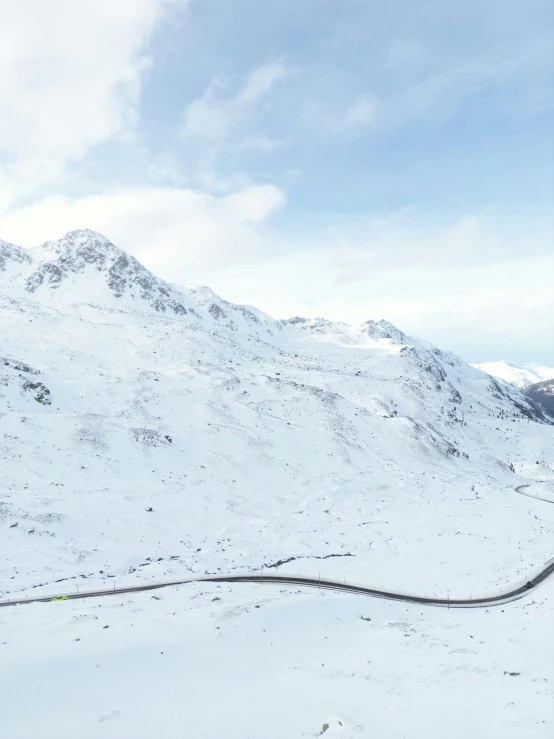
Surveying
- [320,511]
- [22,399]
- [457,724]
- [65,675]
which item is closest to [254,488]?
[320,511]

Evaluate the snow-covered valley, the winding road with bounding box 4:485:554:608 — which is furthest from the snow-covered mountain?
the winding road with bounding box 4:485:554:608

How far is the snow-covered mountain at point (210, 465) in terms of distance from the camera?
3828 cm

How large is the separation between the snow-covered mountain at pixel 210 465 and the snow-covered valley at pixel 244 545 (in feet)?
1.08

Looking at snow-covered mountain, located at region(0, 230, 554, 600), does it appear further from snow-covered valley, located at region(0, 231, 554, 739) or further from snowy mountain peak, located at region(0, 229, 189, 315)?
snowy mountain peak, located at region(0, 229, 189, 315)

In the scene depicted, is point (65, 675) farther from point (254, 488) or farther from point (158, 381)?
point (158, 381)

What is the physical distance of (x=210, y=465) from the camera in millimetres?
60250

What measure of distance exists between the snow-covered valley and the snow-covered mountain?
330mm

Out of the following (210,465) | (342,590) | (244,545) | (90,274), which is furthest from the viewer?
(90,274)

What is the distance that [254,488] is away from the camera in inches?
2234

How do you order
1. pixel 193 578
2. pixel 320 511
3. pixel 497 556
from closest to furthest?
1. pixel 193 578
2. pixel 497 556
3. pixel 320 511

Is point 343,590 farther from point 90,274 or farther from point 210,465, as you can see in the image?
point 90,274

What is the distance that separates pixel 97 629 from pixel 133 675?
4.55 meters

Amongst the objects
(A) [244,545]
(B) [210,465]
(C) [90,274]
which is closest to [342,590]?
(A) [244,545]

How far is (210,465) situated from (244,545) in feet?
68.7
